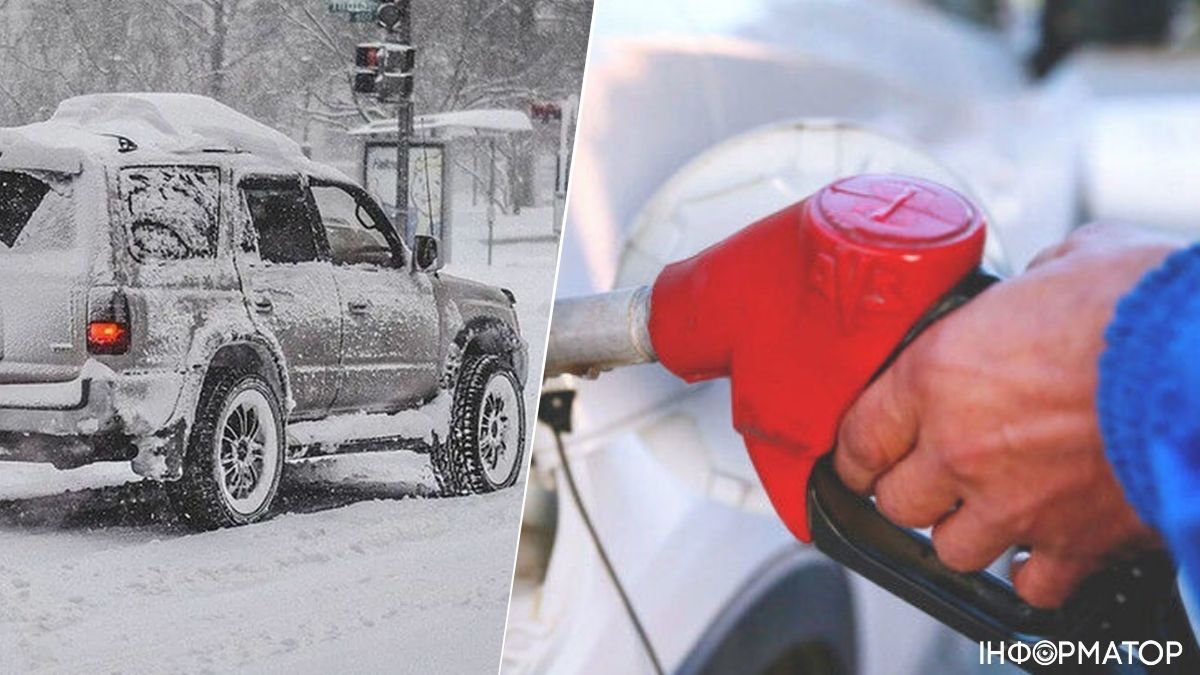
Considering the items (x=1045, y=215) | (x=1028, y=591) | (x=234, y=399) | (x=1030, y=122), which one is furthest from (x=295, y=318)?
(x=1030, y=122)

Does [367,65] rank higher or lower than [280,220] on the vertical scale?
higher

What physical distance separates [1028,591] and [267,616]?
2.12 feet

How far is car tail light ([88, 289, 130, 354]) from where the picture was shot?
120cm

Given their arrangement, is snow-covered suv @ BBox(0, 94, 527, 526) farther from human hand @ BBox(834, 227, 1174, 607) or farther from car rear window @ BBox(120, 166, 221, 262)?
human hand @ BBox(834, 227, 1174, 607)

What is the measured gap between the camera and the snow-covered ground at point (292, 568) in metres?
1.25

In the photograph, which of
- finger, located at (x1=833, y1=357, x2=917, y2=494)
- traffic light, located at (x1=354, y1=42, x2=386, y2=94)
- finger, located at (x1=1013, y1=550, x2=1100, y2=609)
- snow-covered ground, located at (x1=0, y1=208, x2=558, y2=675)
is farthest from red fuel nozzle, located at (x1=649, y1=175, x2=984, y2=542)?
traffic light, located at (x1=354, y1=42, x2=386, y2=94)

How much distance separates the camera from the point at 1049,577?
1027 millimetres

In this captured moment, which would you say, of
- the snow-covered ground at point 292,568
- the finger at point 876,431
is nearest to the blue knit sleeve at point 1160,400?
the finger at point 876,431

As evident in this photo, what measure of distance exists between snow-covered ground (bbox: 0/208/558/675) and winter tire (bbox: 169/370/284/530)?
2cm

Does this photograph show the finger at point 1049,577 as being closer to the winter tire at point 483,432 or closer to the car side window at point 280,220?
the winter tire at point 483,432

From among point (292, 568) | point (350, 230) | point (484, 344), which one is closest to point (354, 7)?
point (350, 230)

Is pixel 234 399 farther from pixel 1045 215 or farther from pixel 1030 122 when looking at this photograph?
pixel 1030 122

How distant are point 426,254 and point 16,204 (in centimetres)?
34

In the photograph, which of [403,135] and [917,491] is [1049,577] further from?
[403,135]
